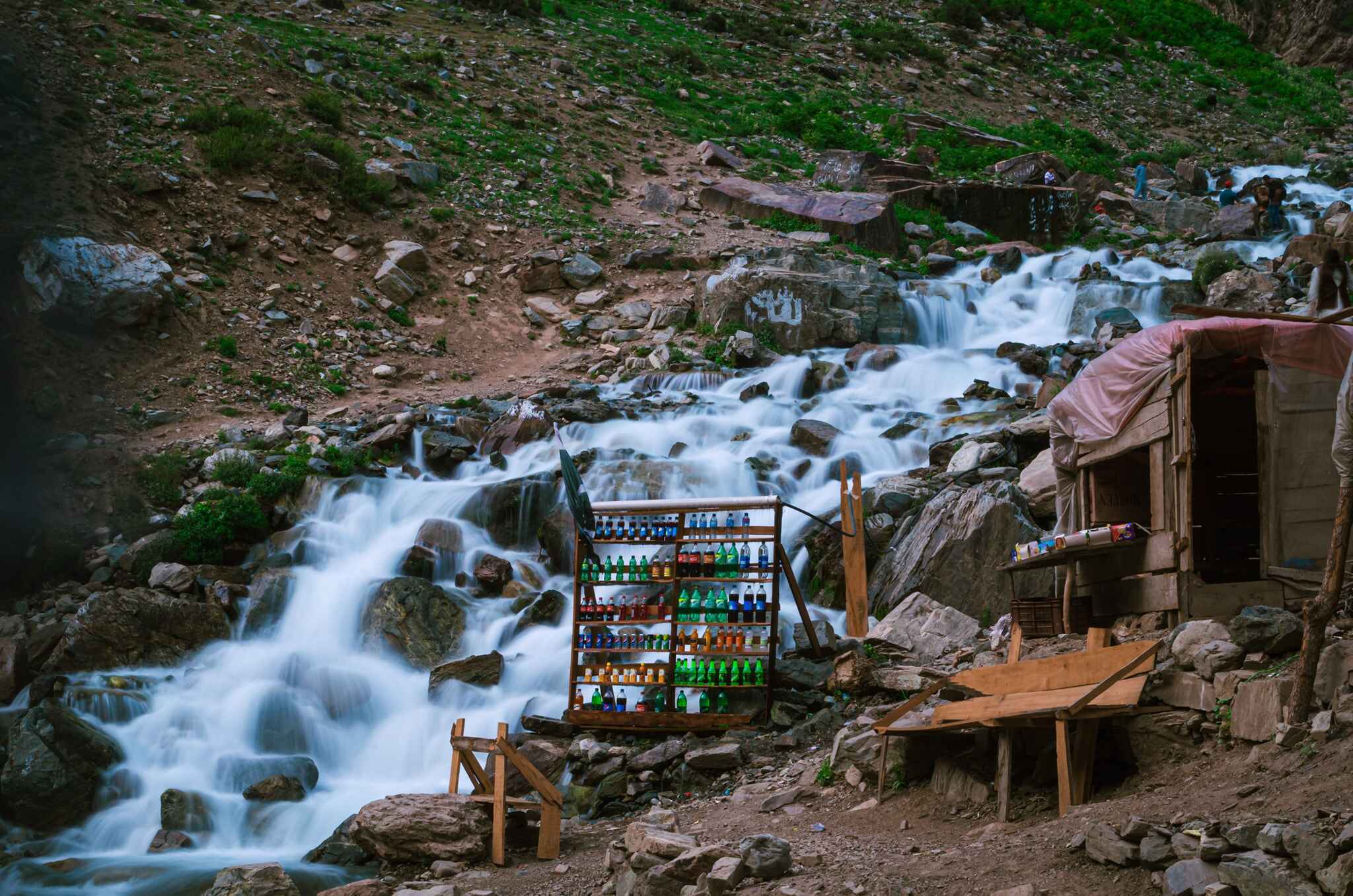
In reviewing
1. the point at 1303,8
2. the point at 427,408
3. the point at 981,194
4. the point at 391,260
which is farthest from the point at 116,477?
the point at 1303,8

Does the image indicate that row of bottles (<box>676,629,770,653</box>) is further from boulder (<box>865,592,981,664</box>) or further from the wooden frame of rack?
boulder (<box>865,592,981,664</box>)

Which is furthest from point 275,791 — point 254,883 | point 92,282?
point 92,282

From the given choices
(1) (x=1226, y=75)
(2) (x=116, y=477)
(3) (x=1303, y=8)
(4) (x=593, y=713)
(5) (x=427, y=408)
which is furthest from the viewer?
(3) (x=1303, y=8)

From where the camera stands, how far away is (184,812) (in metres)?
10.2

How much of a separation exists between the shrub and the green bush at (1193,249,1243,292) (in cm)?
1971

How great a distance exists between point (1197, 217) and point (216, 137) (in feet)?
82.7

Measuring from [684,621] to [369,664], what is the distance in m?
4.53

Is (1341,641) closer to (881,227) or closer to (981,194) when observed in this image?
(881,227)

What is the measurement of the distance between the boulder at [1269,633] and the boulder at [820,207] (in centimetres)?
2125

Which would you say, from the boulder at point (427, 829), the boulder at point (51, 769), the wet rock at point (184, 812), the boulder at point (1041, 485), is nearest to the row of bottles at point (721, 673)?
the boulder at point (427, 829)

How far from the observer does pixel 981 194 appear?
98.0ft

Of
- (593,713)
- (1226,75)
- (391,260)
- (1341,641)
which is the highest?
(1226,75)

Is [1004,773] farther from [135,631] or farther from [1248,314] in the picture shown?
[135,631]

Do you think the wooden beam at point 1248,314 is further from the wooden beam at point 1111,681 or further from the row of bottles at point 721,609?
the row of bottles at point 721,609
